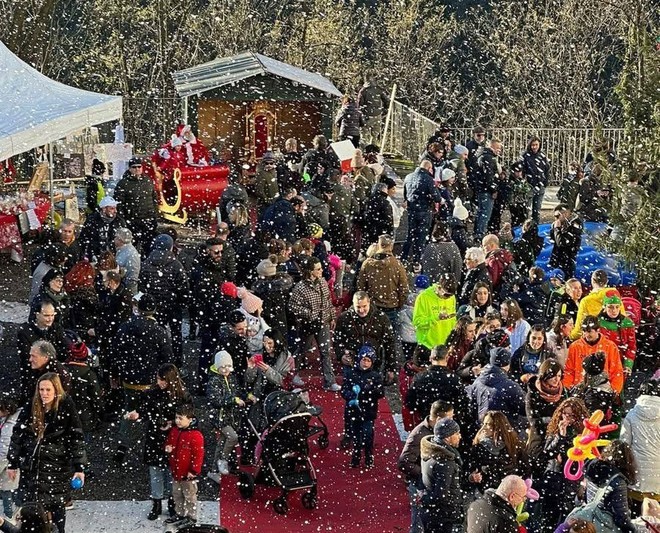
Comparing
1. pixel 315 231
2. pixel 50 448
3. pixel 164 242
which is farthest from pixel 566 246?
pixel 50 448

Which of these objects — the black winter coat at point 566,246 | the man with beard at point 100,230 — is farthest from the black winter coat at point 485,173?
the man with beard at point 100,230

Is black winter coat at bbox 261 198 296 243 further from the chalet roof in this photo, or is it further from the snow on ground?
the chalet roof

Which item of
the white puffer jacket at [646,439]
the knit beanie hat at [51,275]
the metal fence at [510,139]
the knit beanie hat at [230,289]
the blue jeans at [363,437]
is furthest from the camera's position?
the metal fence at [510,139]

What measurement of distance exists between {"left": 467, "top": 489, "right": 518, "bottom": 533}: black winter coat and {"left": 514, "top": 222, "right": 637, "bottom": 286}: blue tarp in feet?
27.7

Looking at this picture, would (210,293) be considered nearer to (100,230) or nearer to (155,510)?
(100,230)

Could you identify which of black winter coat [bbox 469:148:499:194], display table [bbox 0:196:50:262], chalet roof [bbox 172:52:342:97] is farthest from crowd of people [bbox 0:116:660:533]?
chalet roof [bbox 172:52:342:97]

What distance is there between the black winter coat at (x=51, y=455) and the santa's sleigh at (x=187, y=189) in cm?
1174

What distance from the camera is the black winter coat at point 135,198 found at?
64.8ft

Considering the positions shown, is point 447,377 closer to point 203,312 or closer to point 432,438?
point 432,438

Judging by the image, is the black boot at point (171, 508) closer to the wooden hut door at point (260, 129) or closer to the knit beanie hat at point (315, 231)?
the knit beanie hat at point (315, 231)

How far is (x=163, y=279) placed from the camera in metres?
15.8

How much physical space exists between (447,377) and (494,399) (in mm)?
485

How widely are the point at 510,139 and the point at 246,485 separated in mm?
19832

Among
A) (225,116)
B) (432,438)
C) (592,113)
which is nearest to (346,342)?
(432,438)
